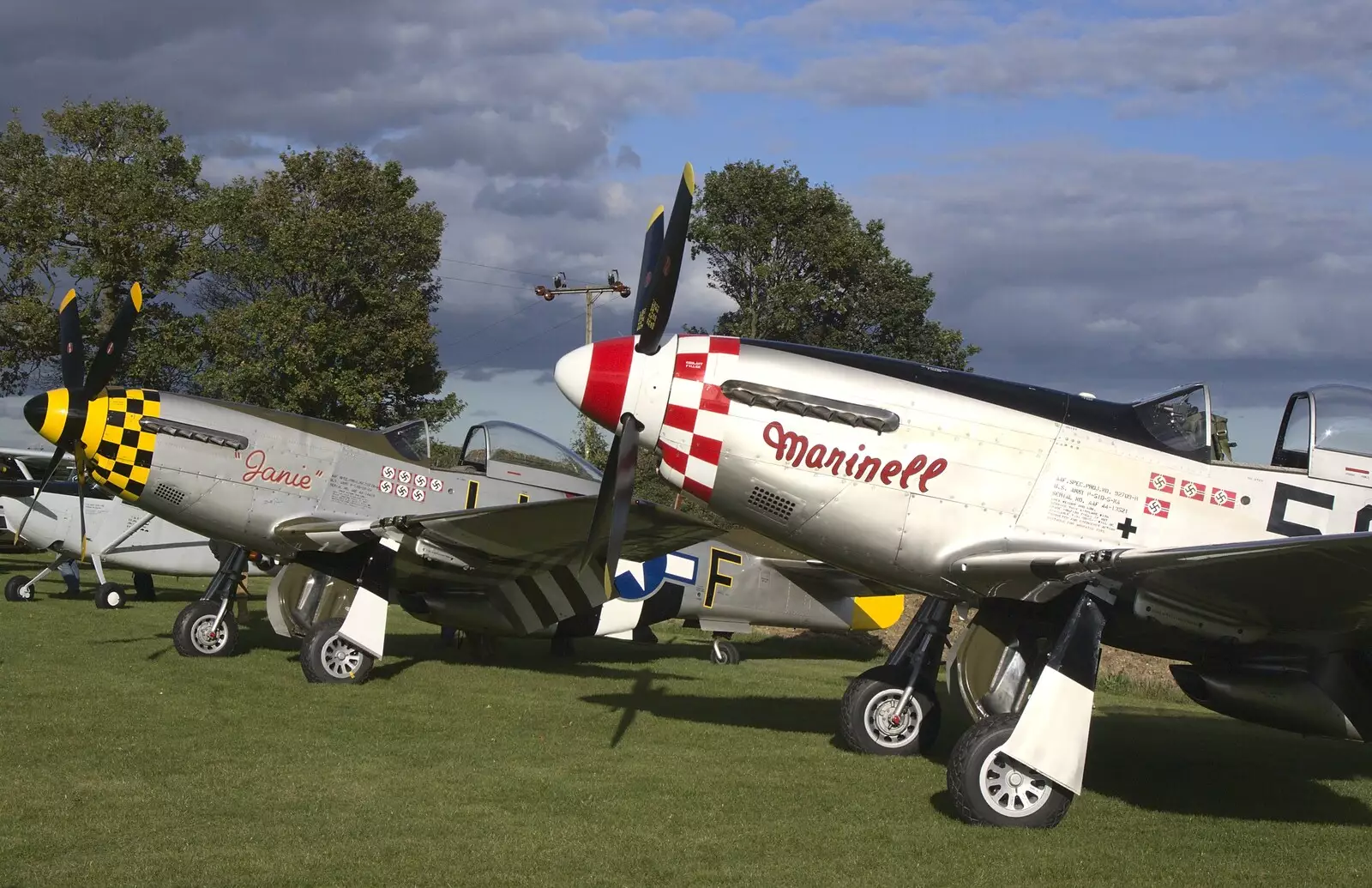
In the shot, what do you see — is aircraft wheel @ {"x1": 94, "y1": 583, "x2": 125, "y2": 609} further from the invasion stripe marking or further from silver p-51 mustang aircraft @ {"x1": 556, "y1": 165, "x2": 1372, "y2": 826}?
silver p-51 mustang aircraft @ {"x1": 556, "y1": 165, "x2": 1372, "y2": 826}

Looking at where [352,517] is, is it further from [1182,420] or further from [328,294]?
[328,294]

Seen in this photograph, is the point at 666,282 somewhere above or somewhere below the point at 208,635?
above

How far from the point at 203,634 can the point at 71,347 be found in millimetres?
3184

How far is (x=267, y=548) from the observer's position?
11812 mm

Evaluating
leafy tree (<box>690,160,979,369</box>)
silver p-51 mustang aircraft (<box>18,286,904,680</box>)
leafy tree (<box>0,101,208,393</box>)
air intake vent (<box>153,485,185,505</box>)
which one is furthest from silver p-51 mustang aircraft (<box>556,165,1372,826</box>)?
leafy tree (<box>0,101,208,393</box>)

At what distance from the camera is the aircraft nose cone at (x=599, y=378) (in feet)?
21.5

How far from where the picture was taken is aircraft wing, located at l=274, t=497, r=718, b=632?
31.7 feet

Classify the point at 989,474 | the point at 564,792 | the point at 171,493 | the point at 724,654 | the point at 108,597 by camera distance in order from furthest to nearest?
the point at 108,597
the point at 724,654
the point at 171,493
the point at 989,474
the point at 564,792

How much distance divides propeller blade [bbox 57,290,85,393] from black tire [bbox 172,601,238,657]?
252 cm

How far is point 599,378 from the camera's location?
6.57m

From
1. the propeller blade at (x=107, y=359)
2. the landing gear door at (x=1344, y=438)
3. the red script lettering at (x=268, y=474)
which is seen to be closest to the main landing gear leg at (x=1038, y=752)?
the landing gear door at (x=1344, y=438)

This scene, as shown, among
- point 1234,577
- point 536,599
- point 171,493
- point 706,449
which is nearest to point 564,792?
point 706,449

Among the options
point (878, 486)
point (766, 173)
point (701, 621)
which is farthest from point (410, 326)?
point (878, 486)

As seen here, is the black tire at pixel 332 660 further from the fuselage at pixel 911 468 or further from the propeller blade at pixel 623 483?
the fuselage at pixel 911 468
